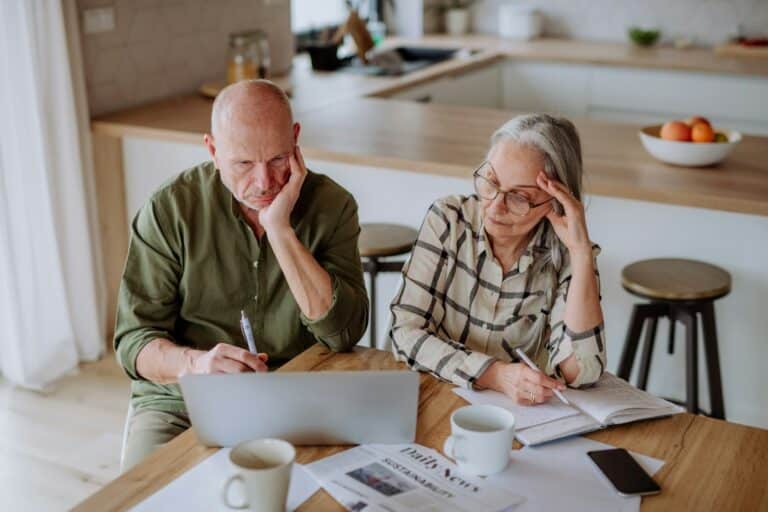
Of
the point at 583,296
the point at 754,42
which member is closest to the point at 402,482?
the point at 583,296

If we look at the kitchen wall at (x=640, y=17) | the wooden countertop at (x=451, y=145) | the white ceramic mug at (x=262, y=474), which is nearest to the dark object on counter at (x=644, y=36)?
the kitchen wall at (x=640, y=17)

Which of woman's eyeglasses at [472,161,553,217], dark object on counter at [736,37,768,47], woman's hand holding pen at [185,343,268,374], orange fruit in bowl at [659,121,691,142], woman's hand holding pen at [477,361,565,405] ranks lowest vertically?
woman's hand holding pen at [477,361,565,405]

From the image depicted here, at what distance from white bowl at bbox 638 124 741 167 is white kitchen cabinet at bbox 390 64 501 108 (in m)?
1.51

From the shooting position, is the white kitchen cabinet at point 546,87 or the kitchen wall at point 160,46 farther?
the white kitchen cabinet at point 546,87

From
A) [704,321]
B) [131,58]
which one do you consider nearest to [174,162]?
[131,58]

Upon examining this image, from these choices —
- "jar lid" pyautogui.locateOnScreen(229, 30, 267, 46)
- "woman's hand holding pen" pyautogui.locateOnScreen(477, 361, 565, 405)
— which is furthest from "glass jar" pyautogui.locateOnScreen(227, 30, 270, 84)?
"woman's hand holding pen" pyautogui.locateOnScreen(477, 361, 565, 405)

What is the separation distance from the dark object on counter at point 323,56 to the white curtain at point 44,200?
1421 mm

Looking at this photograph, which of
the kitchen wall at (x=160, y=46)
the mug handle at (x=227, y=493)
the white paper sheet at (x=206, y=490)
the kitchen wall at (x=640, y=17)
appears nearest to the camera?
the mug handle at (x=227, y=493)

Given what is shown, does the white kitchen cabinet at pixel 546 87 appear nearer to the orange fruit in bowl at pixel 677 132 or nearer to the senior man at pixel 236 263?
the orange fruit in bowl at pixel 677 132

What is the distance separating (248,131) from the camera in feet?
5.63

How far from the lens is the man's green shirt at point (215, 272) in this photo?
1.84 m

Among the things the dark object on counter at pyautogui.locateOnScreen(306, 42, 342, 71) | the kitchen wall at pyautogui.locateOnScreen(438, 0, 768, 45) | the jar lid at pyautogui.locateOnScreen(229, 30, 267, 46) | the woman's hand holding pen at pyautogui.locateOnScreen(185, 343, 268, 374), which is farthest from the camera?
the kitchen wall at pyautogui.locateOnScreen(438, 0, 768, 45)

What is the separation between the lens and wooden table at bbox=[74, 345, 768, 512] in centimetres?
131

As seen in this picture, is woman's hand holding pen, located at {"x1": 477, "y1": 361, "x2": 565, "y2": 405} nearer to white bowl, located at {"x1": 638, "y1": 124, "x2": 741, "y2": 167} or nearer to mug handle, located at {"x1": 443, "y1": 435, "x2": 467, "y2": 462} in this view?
mug handle, located at {"x1": 443, "y1": 435, "x2": 467, "y2": 462}
